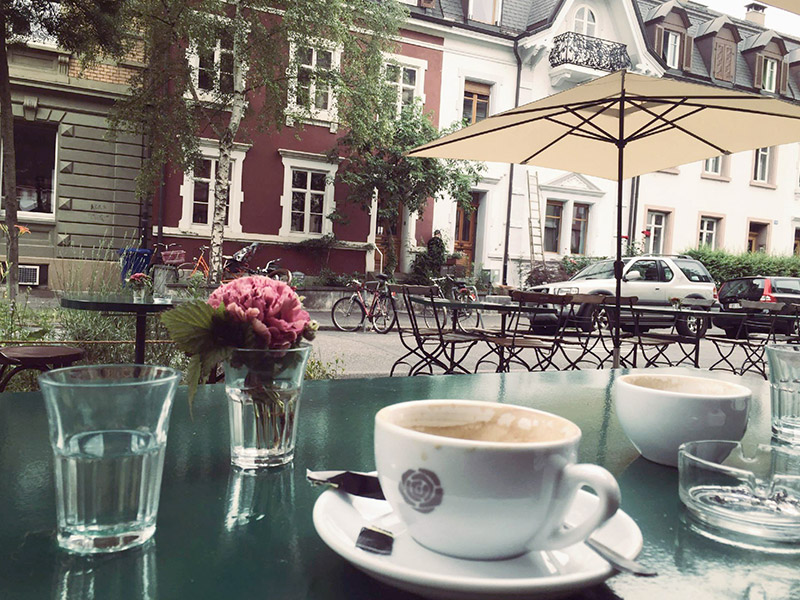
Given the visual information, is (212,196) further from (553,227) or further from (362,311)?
(553,227)

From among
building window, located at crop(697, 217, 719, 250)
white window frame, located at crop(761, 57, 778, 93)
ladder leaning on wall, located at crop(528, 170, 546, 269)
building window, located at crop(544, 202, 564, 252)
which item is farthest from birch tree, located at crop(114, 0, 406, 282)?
white window frame, located at crop(761, 57, 778, 93)

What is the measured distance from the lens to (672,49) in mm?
20828

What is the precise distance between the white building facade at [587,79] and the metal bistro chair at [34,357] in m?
14.1

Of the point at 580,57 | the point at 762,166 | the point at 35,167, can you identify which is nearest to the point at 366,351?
the point at 35,167

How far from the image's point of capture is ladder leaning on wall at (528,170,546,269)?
18.1m

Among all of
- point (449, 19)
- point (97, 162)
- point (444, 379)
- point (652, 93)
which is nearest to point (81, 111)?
point (97, 162)

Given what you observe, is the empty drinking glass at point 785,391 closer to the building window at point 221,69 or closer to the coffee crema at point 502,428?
the coffee crema at point 502,428

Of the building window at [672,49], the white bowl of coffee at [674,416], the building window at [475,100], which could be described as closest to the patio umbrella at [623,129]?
the white bowl of coffee at [674,416]

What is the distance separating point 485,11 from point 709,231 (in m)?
10.6

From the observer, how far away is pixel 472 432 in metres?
0.68

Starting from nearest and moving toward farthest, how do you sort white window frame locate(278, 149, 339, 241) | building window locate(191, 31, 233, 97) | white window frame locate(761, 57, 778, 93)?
building window locate(191, 31, 233, 97) → white window frame locate(278, 149, 339, 241) → white window frame locate(761, 57, 778, 93)

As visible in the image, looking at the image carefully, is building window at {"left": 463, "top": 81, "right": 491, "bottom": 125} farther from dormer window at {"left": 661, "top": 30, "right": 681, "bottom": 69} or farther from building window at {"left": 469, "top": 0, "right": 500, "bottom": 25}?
dormer window at {"left": 661, "top": 30, "right": 681, "bottom": 69}

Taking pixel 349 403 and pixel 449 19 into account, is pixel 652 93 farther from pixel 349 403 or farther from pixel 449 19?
pixel 449 19

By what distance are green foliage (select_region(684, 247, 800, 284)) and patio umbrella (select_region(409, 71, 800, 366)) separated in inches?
665
